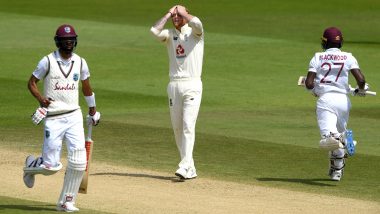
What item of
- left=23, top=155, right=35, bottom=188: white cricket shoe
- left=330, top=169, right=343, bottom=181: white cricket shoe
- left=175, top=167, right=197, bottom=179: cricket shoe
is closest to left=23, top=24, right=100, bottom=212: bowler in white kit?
left=23, top=155, right=35, bottom=188: white cricket shoe

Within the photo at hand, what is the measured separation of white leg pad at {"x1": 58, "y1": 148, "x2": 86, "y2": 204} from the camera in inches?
557

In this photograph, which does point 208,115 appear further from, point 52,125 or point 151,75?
point 52,125

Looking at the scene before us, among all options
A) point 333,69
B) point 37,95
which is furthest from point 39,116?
point 333,69

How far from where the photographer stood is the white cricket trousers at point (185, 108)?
55.8 feet

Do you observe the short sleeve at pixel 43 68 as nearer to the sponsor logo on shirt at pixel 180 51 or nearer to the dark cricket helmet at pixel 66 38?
the dark cricket helmet at pixel 66 38

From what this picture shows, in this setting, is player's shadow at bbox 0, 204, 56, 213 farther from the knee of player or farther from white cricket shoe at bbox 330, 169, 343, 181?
white cricket shoe at bbox 330, 169, 343, 181

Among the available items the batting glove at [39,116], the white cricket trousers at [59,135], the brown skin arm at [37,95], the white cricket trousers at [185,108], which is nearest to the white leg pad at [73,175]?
the white cricket trousers at [59,135]

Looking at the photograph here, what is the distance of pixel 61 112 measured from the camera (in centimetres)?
1438

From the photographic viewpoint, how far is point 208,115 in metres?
24.2

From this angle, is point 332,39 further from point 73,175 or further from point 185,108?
point 73,175

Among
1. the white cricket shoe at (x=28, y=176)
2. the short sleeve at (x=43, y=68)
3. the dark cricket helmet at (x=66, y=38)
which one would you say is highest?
the dark cricket helmet at (x=66, y=38)

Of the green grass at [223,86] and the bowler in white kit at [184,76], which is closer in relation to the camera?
the bowler in white kit at [184,76]

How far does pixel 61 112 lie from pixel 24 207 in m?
1.18

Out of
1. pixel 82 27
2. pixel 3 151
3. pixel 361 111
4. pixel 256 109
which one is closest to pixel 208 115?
pixel 256 109
